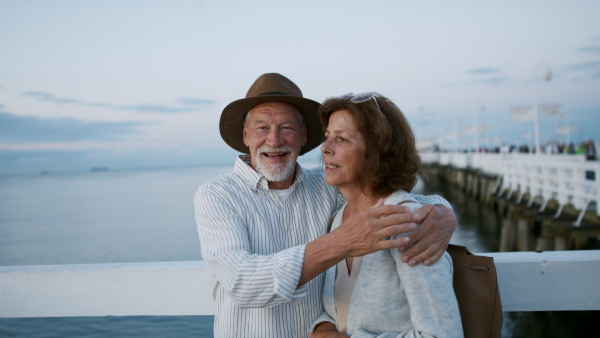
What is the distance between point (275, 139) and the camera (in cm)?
253

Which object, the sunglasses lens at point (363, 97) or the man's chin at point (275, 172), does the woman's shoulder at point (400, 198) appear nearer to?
the sunglasses lens at point (363, 97)

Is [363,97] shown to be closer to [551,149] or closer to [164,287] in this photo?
[164,287]

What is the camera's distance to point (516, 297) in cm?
233

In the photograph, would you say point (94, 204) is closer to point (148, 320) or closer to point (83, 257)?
point (83, 257)

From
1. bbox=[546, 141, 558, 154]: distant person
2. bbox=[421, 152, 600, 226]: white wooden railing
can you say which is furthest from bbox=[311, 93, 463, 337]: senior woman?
bbox=[546, 141, 558, 154]: distant person

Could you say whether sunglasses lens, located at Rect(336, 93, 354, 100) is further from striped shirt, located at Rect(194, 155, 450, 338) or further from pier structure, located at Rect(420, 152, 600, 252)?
pier structure, located at Rect(420, 152, 600, 252)

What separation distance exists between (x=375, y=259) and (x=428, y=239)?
239mm

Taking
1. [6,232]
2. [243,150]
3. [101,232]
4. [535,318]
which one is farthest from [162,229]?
[243,150]

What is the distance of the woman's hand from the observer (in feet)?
6.57

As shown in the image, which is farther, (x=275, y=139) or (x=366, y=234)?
(x=275, y=139)

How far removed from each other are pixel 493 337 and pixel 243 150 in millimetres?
1772

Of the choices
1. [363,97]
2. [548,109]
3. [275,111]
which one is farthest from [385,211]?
[548,109]

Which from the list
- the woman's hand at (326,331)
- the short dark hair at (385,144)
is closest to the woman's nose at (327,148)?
the short dark hair at (385,144)

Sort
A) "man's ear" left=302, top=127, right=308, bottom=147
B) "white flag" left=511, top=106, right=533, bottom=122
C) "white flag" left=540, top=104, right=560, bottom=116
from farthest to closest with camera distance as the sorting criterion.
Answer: "white flag" left=511, top=106, right=533, bottom=122 → "white flag" left=540, top=104, right=560, bottom=116 → "man's ear" left=302, top=127, right=308, bottom=147
